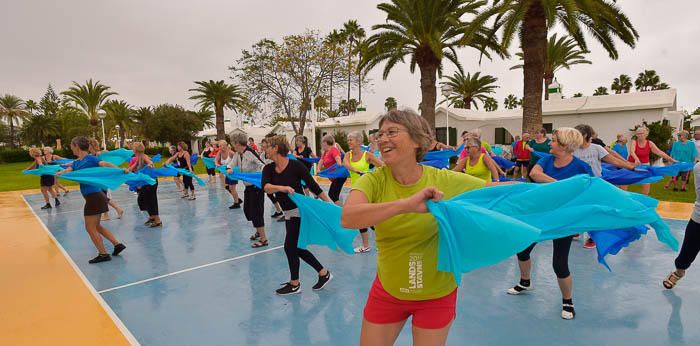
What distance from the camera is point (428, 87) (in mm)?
19734

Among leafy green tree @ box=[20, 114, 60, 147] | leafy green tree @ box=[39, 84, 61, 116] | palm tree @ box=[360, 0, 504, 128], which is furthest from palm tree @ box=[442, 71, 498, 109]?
leafy green tree @ box=[39, 84, 61, 116]

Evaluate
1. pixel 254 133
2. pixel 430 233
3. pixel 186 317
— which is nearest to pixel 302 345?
pixel 186 317

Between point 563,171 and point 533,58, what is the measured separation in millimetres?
12929

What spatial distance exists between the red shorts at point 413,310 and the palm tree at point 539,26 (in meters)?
13.5

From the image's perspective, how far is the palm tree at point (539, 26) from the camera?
13.2m

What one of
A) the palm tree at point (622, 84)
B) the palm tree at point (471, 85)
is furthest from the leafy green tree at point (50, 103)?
the palm tree at point (622, 84)

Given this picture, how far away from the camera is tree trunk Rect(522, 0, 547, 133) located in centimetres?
1423

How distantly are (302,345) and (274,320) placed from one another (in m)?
0.64

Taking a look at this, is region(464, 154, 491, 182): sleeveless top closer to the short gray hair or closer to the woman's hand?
the woman's hand

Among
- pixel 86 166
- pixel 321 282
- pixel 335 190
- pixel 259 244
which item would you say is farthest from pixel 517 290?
pixel 86 166

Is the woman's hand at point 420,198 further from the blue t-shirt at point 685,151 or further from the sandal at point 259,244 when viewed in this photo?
the blue t-shirt at point 685,151

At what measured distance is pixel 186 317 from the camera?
4.09 m

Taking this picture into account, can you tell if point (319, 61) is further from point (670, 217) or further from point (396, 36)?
point (670, 217)

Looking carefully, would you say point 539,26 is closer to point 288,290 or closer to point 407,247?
point 288,290
